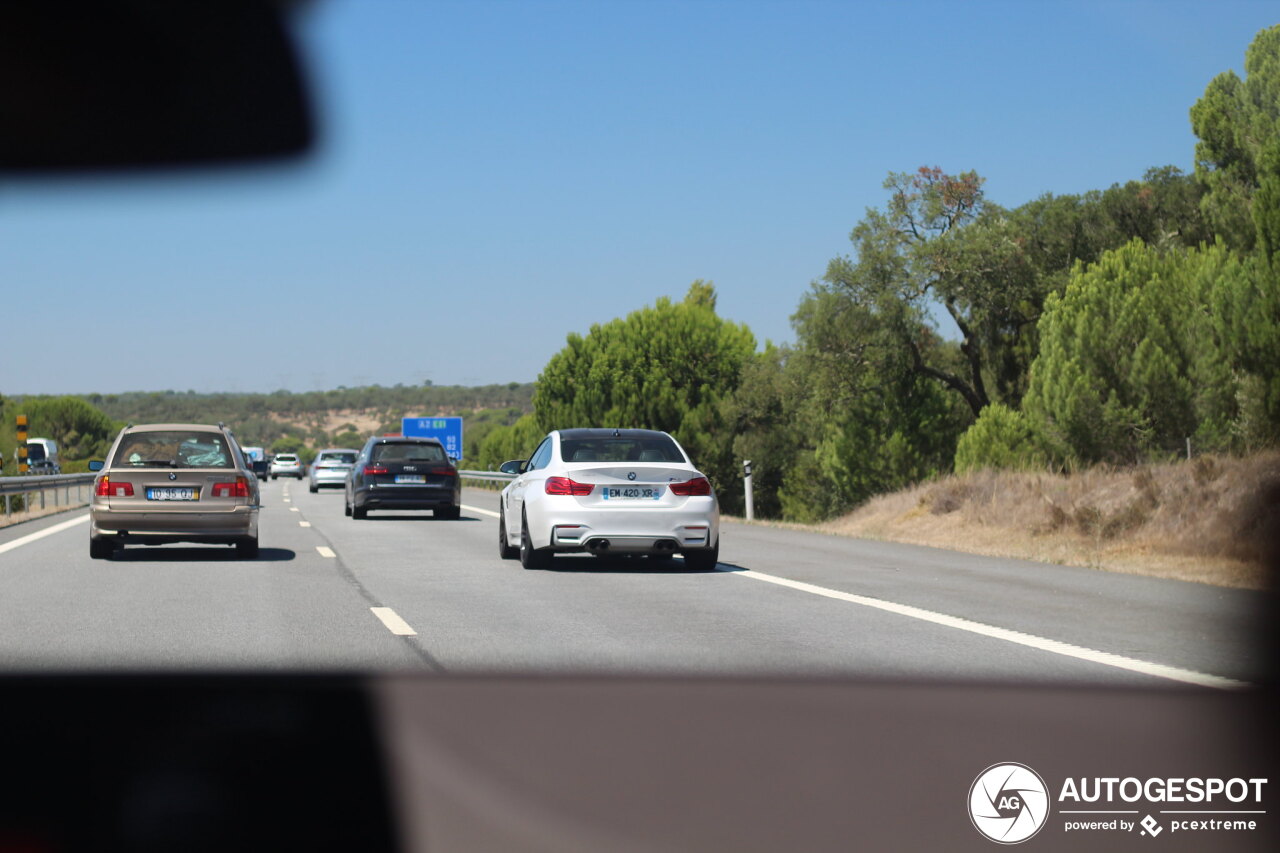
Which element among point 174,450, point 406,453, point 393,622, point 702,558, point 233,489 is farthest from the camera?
point 406,453

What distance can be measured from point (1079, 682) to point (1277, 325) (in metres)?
29.6

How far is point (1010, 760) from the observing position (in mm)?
6570

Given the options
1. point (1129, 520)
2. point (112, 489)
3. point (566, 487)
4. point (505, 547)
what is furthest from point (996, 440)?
point (112, 489)

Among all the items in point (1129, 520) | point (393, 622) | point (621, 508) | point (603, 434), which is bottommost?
point (1129, 520)

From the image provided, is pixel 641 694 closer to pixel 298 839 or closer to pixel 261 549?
pixel 298 839

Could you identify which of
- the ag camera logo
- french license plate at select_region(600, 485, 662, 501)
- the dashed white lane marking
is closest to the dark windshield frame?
french license plate at select_region(600, 485, 662, 501)

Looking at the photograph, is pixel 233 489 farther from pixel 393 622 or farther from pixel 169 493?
pixel 393 622

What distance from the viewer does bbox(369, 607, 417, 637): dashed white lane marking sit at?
11031 millimetres

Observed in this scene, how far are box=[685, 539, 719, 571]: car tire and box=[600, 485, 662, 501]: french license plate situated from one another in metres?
0.83

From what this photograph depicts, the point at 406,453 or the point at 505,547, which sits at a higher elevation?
the point at 406,453

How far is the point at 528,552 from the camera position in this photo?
667 inches

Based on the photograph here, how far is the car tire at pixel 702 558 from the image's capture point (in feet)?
54.6

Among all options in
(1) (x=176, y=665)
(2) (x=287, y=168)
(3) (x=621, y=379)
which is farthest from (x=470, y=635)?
(3) (x=621, y=379)

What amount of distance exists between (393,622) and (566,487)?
189 inches
